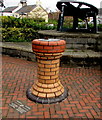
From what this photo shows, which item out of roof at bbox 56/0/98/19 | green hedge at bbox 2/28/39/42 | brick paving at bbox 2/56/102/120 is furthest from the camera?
green hedge at bbox 2/28/39/42

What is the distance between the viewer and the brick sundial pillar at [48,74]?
124 inches

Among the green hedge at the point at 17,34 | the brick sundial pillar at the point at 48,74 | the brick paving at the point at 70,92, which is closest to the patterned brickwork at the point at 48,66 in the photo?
the brick sundial pillar at the point at 48,74

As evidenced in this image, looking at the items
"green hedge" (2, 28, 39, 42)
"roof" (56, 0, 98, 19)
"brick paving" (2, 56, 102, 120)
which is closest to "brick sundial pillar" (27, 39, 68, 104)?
"brick paving" (2, 56, 102, 120)

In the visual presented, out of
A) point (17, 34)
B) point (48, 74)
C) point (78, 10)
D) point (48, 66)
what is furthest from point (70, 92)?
point (17, 34)

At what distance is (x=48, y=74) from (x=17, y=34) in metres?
6.38

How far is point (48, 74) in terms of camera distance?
341cm

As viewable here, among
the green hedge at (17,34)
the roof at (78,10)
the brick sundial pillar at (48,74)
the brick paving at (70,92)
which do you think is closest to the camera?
the brick paving at (70,92)

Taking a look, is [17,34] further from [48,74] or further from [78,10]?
[48,74]

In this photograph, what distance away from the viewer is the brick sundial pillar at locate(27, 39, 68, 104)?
10.4 feet

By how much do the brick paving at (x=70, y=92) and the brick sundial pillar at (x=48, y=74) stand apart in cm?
16

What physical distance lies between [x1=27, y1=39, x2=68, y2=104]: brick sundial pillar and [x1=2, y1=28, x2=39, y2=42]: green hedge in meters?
5.94

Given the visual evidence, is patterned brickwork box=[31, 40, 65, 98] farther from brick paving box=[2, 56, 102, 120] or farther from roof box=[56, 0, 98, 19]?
roof box=[56, 0, 98, 19]

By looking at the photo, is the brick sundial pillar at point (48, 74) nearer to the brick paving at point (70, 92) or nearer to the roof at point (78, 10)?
the brick paving at point (70, 92)

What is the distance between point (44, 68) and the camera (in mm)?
3389
